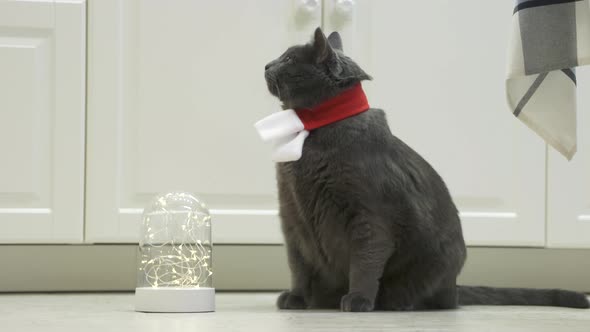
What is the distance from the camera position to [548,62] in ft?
3.21

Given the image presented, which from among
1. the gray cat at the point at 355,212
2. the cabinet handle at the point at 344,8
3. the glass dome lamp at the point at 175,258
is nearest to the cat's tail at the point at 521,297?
the gray cat at the point at 355,212

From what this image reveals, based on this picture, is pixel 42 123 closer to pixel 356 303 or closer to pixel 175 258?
pixel 175 258

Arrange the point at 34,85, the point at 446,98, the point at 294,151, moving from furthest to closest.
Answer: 1. the point at 446,98
2. the point at 34,85
3. the point at 294,151

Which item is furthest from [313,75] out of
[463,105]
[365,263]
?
[463,105]

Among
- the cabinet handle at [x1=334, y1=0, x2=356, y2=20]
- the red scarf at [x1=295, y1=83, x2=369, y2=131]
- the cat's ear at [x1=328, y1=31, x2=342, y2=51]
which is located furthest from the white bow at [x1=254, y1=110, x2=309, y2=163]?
the cabinet handle at [x1=334, y1=0, x2=356, y2=20]

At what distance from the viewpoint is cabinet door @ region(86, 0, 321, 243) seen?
2363 millimetres

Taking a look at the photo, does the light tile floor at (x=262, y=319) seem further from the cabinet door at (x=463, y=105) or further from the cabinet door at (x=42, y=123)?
the cabinet door at (x=463, y=105)

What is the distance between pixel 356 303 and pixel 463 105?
983 mm

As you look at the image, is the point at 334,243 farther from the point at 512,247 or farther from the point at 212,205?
the point at 512,247

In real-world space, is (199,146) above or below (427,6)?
below

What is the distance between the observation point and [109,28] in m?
2.37

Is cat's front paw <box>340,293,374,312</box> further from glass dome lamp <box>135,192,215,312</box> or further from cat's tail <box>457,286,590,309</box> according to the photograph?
cat's tail <box>457,286,590,309</box>

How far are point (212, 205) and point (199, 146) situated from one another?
17cm

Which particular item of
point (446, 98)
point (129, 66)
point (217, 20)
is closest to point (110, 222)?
point (129, 66)
